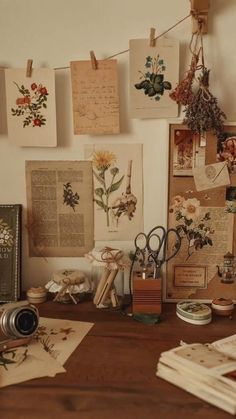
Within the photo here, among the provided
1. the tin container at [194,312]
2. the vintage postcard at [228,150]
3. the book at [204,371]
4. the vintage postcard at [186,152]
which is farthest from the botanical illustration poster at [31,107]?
the book at [204,371]

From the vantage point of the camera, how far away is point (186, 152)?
1.17 m

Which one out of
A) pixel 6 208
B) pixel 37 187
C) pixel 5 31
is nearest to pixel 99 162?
pixel 37 187

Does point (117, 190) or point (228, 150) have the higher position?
point (228, 150)

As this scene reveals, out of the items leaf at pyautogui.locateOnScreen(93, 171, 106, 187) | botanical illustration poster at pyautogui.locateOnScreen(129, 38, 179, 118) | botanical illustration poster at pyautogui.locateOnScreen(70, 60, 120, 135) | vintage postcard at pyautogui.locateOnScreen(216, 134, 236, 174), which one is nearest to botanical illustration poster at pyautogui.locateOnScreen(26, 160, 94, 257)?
leaf at pyautogui.locateOnScreen(93, 171, 106, 187)

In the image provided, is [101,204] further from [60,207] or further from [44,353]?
[44,353]

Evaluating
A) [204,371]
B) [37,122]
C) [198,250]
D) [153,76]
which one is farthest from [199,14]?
[204,371]

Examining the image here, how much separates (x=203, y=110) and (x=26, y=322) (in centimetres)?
70

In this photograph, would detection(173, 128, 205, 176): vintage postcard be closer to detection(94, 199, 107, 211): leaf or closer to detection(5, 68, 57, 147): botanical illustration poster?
detection(94, 199, 107, 211): leaf

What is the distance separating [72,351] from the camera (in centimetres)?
93

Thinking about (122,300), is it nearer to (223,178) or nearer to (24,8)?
(223,178)

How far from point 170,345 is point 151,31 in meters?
0.83

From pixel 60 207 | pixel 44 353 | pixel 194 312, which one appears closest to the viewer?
pixel 44 353

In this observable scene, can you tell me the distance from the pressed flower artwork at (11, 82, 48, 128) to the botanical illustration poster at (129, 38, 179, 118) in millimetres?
261

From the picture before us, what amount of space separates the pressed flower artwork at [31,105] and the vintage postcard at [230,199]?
22.4 inches
